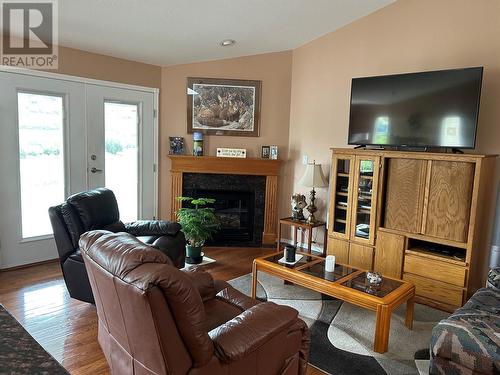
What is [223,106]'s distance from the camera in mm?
4969

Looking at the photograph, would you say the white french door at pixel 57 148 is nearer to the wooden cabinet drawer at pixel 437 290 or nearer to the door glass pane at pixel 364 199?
the door glass pane at pixel 364 199

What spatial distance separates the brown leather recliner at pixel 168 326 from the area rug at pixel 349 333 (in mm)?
585

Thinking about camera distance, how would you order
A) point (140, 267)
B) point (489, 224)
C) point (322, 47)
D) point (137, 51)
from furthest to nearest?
point (322, 47)
point (137, 51)
point (489, 224)
point (140, 267)

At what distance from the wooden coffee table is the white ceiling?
237 cm

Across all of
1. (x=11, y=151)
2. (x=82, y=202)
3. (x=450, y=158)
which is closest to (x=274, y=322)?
(x=82, y=202)

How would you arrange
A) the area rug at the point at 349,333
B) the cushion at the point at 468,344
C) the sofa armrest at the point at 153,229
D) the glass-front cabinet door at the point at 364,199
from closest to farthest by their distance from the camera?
1. the cushion at the point at 468,344
2. the area rug at the point at 349,333
3. the sofa armrest at the point at 153,229
4. the glass-front cabinet door at the point at 364,199

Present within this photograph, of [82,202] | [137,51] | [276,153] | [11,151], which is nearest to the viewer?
[82,202]

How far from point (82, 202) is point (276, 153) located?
261 cm

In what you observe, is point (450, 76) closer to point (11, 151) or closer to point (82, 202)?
point (82, 202)

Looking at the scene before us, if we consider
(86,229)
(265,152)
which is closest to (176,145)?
(265,152)

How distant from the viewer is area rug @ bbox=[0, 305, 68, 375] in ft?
2.22

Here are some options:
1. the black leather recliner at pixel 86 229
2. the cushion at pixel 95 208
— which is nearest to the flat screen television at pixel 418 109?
the black leather recliner at pixel 86 229

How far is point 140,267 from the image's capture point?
4.67ft

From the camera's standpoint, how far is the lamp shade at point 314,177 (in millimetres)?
4415
